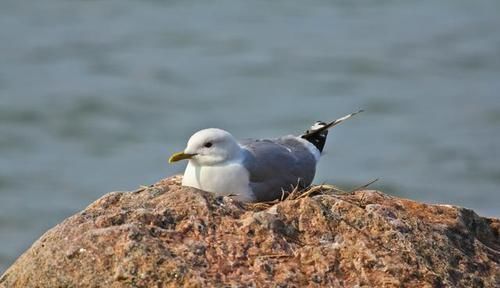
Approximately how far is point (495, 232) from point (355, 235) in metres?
1.01

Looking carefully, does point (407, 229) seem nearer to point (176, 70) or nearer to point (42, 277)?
point (42, 277)

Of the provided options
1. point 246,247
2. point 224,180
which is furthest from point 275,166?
point 246,247

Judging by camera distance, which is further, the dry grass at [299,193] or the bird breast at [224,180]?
the bird breast at [224,180]

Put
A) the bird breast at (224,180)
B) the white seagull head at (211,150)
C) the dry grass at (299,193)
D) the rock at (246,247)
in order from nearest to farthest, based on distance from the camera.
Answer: the rock at (246,247)
the dry grass at (299,193)
the bird breast at (224,180)
the white seagull head at (211,150)

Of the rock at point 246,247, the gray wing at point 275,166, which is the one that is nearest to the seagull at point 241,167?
the gray wing at point 275,166

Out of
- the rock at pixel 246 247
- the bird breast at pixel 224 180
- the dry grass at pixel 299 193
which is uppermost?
the bird breast at pixel 224 180

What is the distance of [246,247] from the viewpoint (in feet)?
14.7

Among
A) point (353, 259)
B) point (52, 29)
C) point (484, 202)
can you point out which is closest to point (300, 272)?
point (353, 259)

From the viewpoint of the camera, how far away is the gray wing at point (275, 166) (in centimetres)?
548

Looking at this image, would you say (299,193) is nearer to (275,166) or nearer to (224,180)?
(275,166)

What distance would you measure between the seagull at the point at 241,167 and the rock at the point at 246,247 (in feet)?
1.73

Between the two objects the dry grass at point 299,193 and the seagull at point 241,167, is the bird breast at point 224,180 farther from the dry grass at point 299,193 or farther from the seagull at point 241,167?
the dry grass at point 299,193

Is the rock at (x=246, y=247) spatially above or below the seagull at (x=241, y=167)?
below

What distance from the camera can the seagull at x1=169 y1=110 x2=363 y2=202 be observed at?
542cm
